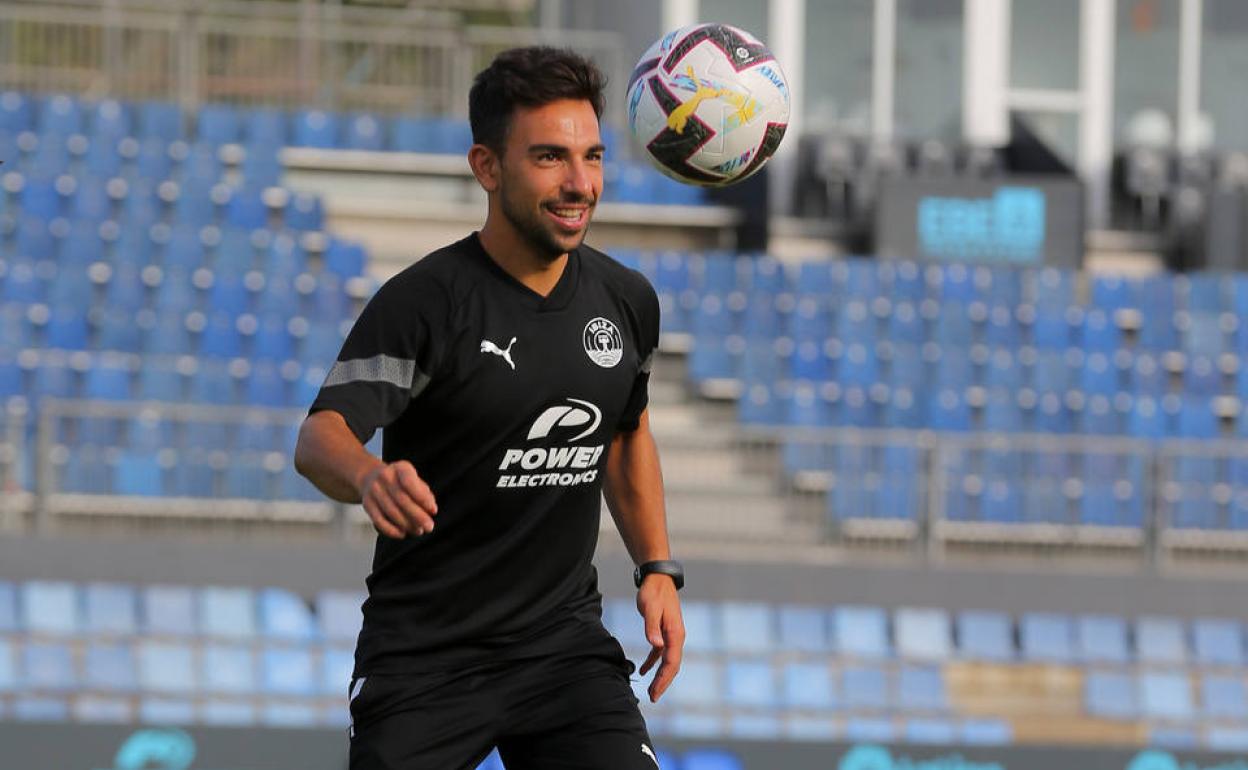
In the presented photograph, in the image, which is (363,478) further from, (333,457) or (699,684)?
(699,684)

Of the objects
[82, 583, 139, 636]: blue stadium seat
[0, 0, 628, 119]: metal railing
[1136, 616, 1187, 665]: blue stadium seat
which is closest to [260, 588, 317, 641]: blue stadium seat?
[82, 583, 139, 636]: blue stadium seat

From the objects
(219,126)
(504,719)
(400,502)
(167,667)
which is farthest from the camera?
(219,126)

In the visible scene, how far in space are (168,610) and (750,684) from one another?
347 centimetres

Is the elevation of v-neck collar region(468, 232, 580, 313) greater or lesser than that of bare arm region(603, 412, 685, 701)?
greater

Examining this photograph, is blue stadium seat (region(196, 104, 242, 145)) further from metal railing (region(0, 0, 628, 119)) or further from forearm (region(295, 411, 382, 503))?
forearm (region(295, 411, 382, 503))

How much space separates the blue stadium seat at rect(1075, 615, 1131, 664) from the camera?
13.3m

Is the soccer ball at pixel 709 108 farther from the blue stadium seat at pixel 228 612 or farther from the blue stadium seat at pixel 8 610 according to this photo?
the blue stadium seat at pixel 8 610

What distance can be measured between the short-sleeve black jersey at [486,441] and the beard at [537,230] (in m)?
0.11

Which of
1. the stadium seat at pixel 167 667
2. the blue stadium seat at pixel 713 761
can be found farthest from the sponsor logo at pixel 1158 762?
the stadium seat at pixel 167 667

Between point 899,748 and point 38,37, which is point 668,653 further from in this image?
point 38,37

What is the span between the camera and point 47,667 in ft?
39.1

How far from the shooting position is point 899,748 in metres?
10.3

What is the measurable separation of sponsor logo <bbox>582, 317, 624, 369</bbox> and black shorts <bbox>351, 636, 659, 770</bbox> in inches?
26.4

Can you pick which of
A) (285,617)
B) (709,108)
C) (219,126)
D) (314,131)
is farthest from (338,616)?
(709,108)
